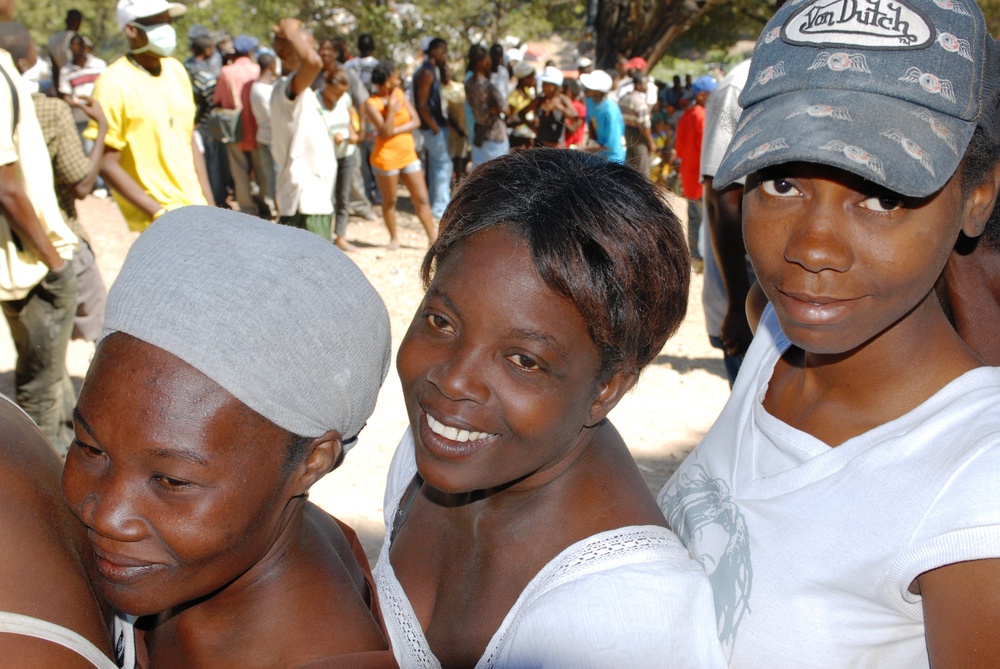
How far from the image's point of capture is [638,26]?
18.8 metres

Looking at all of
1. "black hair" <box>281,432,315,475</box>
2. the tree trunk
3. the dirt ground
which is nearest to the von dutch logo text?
"black hair" <box>281,432,315,475</box>

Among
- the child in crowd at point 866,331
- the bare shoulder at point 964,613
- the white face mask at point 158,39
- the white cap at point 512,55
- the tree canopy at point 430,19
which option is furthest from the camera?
the white cap at point 512,55

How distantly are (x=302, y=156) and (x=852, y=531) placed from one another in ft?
21.0

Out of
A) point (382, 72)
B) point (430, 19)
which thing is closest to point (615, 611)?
point (382, 72)

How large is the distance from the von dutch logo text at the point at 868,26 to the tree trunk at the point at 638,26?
17969mm

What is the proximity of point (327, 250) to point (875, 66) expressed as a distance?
86 cm

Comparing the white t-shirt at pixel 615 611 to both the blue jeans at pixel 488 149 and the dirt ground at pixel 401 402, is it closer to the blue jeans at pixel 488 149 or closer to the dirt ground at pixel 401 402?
the dirt ground at pixel 401 402

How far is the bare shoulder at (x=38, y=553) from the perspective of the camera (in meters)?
1.11

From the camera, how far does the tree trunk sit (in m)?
18.4

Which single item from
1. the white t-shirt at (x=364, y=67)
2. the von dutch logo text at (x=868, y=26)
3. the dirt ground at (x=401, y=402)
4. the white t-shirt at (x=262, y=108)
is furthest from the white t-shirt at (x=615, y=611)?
the white t-shirt at (x=364, y=67)

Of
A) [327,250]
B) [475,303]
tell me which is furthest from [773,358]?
[327,250]

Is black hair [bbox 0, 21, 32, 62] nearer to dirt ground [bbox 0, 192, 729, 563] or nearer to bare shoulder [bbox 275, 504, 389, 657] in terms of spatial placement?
dirt ground [bbox 0, 192, 729, 563]

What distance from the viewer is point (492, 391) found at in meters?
1.48

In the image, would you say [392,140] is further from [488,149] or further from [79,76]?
[79,76]
